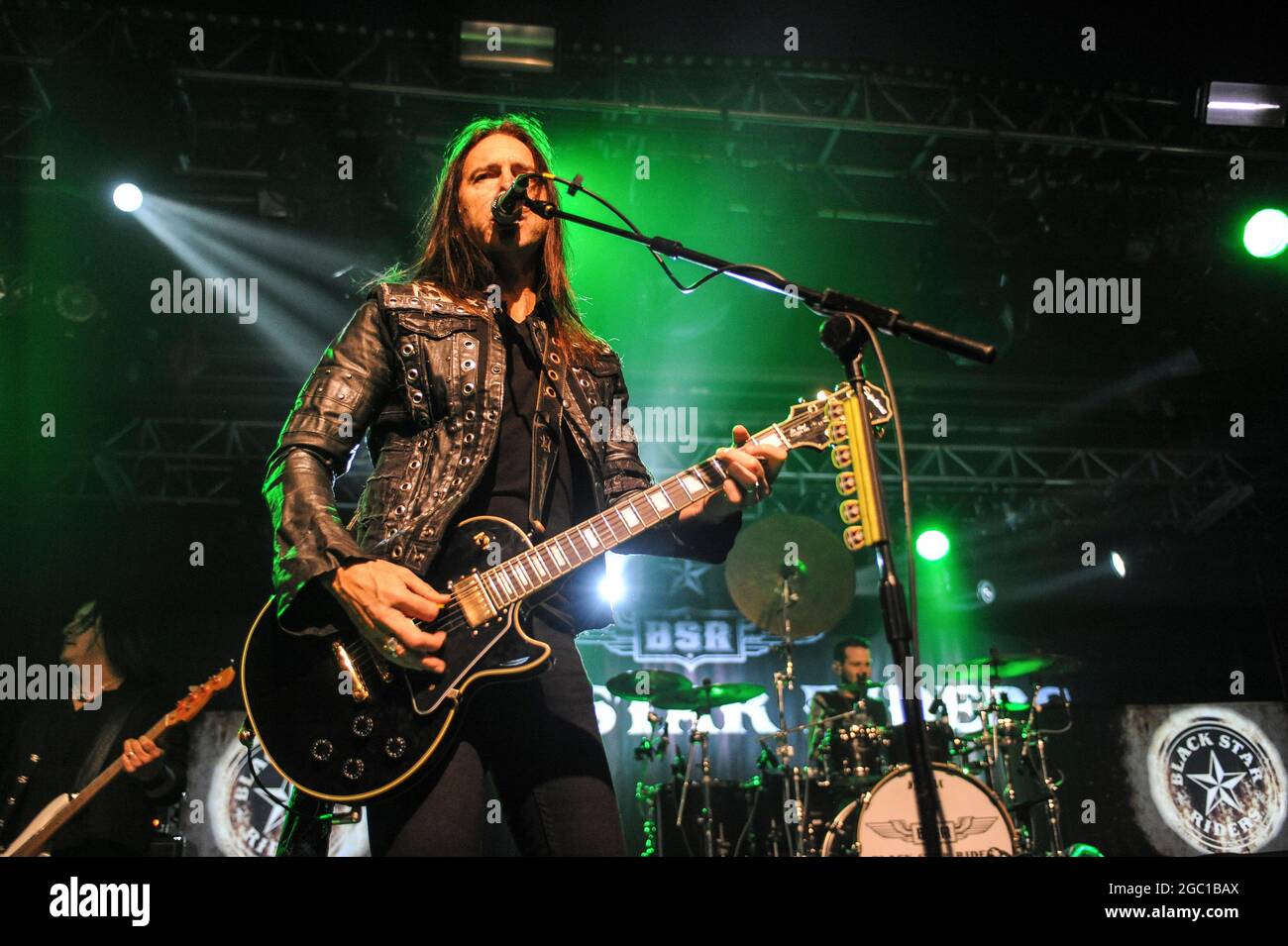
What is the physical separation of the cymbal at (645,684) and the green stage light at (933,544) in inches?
209

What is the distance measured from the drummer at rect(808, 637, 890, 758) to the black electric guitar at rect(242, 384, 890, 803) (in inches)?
223

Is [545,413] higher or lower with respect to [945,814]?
higher

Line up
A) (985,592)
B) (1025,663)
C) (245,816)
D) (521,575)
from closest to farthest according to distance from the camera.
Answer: (521,575), (1025,663), (245,816), (985,592)

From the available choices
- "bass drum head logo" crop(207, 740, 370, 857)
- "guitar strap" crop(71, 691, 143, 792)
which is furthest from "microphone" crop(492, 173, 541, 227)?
"bass drum head logo" crop(207, 740, 370, 857)

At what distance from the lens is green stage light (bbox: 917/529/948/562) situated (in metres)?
12.4

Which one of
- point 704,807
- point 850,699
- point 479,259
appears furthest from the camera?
point 850,699

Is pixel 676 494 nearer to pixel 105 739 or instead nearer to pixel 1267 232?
Result: pixel 105 739

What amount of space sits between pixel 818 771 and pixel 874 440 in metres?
5.92

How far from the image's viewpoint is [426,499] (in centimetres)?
240

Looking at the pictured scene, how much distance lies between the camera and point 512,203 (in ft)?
8.59

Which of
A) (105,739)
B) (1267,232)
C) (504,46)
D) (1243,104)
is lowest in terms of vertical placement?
(105,739)

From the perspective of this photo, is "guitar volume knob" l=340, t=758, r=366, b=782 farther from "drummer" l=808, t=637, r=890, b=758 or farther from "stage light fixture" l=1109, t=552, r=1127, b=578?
"stage light fixture" l=1109, t=552, r=1127, b=578

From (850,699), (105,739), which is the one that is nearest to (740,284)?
(850,699)

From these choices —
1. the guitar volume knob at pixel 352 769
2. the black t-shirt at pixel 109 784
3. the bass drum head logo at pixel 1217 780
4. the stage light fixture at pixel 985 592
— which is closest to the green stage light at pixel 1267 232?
the stage light fixture at pixel 985 592
